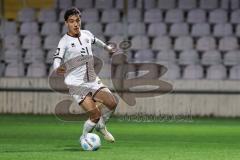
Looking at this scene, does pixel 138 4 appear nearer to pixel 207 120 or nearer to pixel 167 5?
pixel 167 5

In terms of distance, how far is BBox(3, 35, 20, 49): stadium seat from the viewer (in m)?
23.4

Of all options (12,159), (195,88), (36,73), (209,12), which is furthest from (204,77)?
(12,159)

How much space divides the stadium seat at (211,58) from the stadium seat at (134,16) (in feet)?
8.52

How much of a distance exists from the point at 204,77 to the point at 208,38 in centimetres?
121

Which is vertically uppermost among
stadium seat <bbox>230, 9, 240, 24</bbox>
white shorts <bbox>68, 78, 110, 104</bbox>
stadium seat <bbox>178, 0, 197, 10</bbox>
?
stadium seat <bbox>178, 0, 197, 10</bbox>

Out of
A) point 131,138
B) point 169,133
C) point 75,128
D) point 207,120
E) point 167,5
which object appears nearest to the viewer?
point 131,138

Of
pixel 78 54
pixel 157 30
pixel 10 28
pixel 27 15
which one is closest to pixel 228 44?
pixel 157 30

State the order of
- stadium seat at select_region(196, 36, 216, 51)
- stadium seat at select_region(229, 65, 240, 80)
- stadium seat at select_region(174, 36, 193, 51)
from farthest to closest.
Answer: stadium seat at select_region(174, 36, 193, 51), stadium seat at select_region(196, 36, 216, 51), stadium seat at select_region(229, 65, 240, 80)

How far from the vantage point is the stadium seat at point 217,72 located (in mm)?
21859

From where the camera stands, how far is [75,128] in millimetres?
18156

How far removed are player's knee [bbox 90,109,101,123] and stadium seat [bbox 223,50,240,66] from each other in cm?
967

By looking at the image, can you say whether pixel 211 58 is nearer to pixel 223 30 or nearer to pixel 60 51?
pixel 223 30

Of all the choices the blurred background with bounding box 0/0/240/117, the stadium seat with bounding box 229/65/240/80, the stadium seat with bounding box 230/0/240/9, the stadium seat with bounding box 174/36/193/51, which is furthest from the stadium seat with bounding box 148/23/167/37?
the stadium seat with bounding box 229/65/240/80

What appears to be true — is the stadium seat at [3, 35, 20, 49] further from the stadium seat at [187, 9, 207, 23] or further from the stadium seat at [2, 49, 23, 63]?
the stadium seat at [187, 9, 207, 23]
